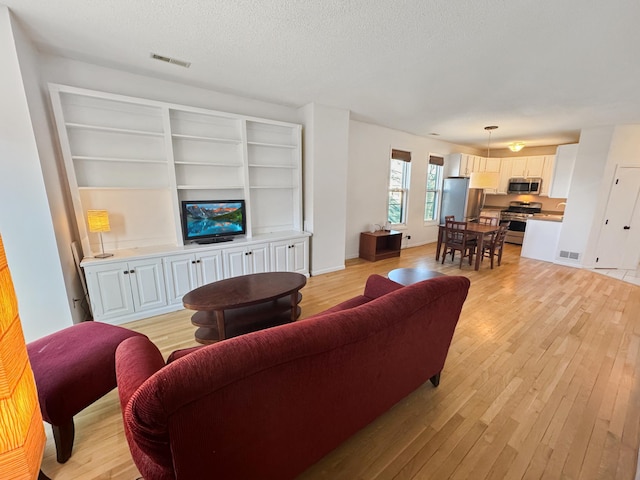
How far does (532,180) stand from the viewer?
6449 millimetres

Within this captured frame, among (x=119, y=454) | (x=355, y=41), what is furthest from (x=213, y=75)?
(x=119, y=454)

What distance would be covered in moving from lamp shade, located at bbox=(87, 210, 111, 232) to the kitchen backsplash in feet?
28.3

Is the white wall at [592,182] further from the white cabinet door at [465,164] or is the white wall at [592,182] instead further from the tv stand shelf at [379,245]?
the tv stand shelf at [379,245]

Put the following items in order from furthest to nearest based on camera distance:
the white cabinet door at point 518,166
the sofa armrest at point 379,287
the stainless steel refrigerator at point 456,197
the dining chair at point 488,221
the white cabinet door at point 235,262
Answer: the white cabinet door at point 518,166
the stainless steel refrigerator at point 456,197
the dining chair at point 488,221
the white cabinet door at point 235,262
the sofa armrest at point 379,287

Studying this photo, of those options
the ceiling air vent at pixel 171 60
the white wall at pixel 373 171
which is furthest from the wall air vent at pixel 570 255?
the ceiling air vent at pixel 171 60

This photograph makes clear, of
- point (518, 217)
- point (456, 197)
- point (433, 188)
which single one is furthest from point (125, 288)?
point (518, 217)

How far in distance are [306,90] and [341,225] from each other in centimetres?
212

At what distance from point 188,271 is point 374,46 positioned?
3013 millimetres

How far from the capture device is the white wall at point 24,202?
2016 mm

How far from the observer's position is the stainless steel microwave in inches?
251

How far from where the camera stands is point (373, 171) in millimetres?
5344

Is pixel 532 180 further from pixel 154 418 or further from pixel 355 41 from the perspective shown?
pixel 154 418

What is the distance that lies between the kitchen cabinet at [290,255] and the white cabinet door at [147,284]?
1.40 metres

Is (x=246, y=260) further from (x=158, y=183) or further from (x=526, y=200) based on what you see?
(x=526, y=200)
